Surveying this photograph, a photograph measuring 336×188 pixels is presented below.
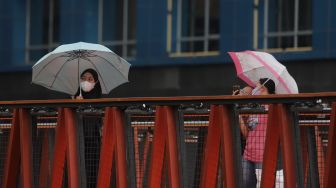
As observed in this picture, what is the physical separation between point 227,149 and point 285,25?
1728 cm

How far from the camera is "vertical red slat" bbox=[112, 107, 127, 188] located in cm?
1004

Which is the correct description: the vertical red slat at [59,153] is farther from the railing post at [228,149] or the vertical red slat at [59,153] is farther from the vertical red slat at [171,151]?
the railing post at [228,149]

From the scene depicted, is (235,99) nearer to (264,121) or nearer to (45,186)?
(264,121)

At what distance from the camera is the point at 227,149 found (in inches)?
374

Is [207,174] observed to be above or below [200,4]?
below

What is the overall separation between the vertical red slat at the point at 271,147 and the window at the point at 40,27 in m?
21.1

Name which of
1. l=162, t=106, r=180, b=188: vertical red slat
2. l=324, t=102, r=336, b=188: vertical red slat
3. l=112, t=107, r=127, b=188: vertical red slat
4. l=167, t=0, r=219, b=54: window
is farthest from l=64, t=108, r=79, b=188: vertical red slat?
l=167, t=0, r=219, b=54: window

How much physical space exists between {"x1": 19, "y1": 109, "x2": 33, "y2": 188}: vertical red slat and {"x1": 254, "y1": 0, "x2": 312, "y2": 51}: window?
52.7 feet

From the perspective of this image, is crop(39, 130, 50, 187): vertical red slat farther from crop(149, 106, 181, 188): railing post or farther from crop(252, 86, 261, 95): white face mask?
crop(252, 86, 261, 95): white face mask

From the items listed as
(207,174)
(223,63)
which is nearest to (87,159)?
(207,174)

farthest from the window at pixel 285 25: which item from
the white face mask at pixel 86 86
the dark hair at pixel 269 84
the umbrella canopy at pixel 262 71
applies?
the white face mask at pixel 86 86

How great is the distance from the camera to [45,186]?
34.6 feet

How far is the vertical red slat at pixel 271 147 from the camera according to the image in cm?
927

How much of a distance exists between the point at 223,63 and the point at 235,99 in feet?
58.1
